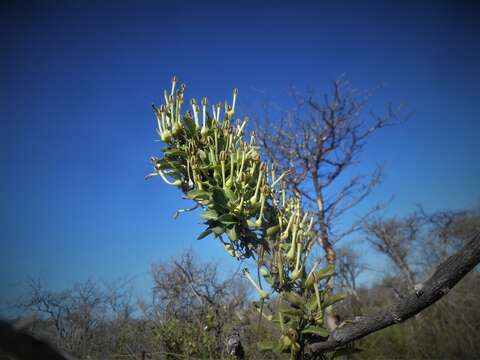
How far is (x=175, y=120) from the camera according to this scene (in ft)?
4.95

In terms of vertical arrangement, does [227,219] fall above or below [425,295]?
above

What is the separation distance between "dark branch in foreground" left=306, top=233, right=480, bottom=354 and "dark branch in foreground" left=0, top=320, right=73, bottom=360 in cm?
90

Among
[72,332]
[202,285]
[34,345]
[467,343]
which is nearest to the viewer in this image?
[34,345]

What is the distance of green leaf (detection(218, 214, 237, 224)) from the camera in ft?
4.36

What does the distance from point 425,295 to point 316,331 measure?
46cm

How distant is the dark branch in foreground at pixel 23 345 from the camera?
1.76 feet

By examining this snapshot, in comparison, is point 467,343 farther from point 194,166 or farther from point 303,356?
point 194,166

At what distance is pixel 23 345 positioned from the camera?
57cm

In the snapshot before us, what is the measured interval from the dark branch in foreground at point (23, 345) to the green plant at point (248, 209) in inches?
32.0

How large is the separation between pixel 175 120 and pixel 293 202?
2.56ft

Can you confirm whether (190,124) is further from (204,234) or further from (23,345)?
(23,345)

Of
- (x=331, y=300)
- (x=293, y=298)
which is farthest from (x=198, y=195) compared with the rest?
(x=331, y=300)

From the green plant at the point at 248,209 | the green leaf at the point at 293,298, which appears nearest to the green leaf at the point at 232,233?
the green plant at the point at 248,209

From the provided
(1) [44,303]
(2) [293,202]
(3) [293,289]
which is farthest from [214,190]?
(1) [44,303]
